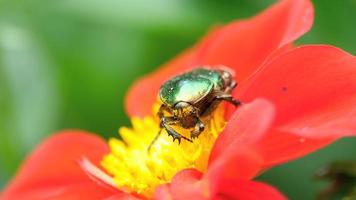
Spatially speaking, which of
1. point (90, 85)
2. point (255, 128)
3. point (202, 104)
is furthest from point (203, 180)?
point (90, 85)

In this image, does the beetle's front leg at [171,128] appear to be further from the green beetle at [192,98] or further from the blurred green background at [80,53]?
the blurred green background at [80,53]

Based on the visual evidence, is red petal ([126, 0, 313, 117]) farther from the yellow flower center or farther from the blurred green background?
the blurred green background

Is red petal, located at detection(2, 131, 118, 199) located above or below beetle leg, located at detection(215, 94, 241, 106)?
above

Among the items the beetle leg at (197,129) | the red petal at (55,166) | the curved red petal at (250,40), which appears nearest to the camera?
the beetle leg at (197,129)

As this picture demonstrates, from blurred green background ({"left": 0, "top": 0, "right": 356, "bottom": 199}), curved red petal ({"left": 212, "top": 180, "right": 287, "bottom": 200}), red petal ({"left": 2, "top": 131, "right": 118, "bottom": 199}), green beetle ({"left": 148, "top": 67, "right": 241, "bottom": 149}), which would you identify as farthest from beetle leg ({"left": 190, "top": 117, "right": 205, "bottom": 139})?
blurred green background ({"left": 0, "top": 0, "right": 356, "bottom": 199})

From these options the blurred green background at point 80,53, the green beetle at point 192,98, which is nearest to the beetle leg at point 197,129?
the green beetle at point 192,98

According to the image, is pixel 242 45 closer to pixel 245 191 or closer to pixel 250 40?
pixel 250 40
